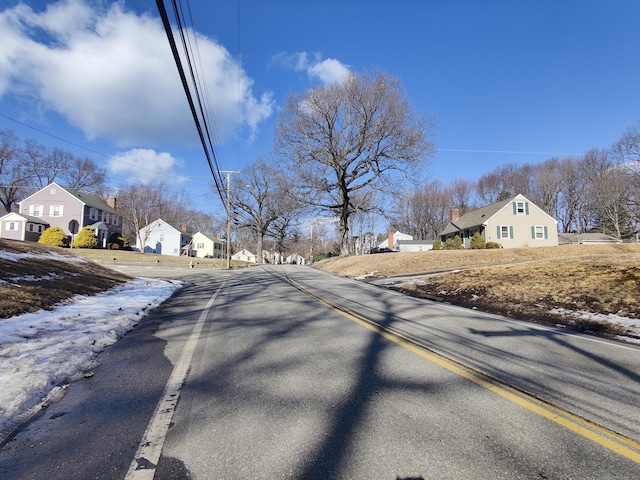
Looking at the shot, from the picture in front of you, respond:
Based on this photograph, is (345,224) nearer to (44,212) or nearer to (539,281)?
(539,281)

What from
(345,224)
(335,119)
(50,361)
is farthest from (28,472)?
(345,224)

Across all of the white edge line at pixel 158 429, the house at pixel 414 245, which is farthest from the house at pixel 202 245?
the white edge line at pixel 158 429

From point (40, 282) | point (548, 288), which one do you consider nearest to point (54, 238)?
point (40, 282)

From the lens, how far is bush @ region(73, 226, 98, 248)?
3709 centimetres

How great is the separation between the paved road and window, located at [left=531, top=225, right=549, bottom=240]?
1498 inches

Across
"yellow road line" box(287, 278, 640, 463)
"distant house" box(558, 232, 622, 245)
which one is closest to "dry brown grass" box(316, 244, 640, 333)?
"yellow road line" box(287, 278, 640, 463)

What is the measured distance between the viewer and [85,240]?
3741cm

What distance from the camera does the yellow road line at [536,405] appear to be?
250cm

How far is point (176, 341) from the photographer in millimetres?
5414

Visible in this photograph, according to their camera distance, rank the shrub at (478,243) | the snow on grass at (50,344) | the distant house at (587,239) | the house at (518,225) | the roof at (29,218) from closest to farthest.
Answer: the snow on grass at (50,344)
the shrub at (478,243)
the house at (518,225)
the roof at (29,218)
the distant house at (587,239)

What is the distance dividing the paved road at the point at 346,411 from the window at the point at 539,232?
3804cm

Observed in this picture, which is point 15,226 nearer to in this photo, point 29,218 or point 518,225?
point 29,218

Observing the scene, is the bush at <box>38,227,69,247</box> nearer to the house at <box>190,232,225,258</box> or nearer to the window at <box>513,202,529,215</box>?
the house at <box>190,232,225,258</box>

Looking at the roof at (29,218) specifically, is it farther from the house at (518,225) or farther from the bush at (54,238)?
the house at (518,225)
